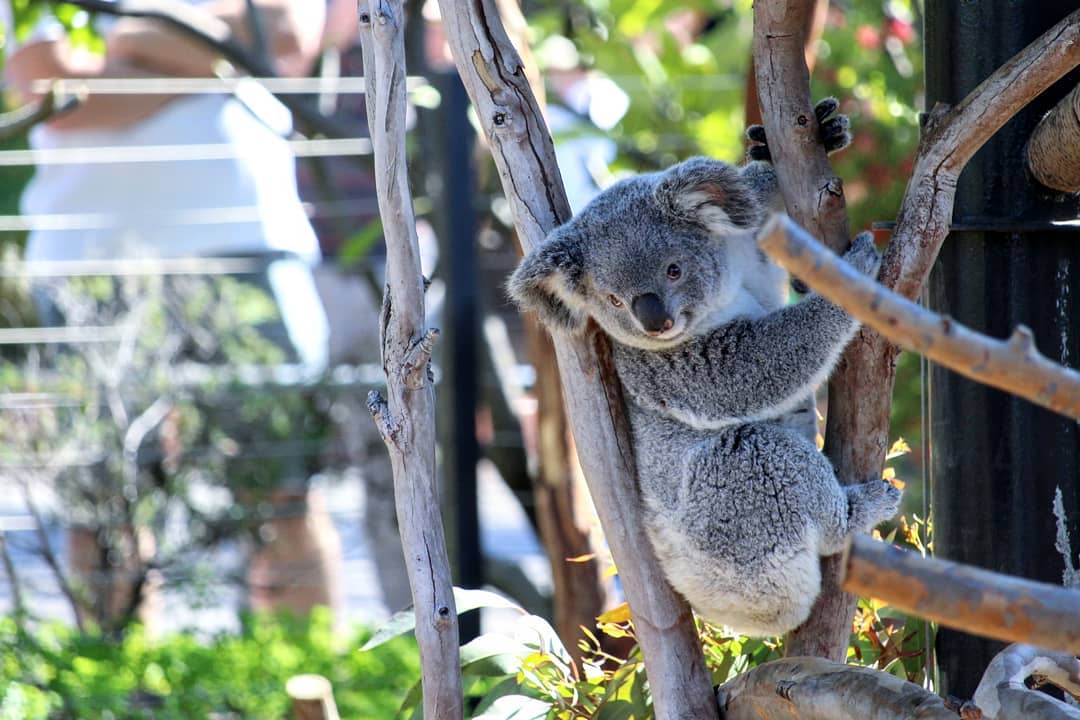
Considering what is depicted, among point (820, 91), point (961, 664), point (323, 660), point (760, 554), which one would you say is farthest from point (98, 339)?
point (961, 664)

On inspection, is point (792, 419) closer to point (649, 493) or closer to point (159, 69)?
point (649, 493)

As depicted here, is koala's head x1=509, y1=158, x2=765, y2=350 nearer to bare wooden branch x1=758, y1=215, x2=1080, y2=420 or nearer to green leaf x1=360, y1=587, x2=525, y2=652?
green leaf x1=360, y1=587, x2=525, y2=652

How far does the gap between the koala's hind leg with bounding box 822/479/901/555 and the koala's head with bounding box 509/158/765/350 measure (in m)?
0.33

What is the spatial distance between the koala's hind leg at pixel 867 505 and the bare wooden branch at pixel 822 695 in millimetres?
232

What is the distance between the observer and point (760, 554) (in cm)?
164

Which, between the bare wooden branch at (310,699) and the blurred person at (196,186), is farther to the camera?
the blurred person at (196,186)

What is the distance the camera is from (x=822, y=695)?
131 centimetres

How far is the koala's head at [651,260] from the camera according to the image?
164 centimetres

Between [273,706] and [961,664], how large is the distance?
84.1 inches

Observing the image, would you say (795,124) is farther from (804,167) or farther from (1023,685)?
(1023,685)

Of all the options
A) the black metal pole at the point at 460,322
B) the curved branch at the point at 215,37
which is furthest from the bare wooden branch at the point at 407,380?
the curved branch at the point at 215,37

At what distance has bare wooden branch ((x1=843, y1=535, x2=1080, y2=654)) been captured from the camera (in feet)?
2.24

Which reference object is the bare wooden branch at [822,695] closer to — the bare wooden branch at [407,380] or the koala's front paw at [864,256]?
the bare wooden branch at [407,380]

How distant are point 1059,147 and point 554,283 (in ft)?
2.11
